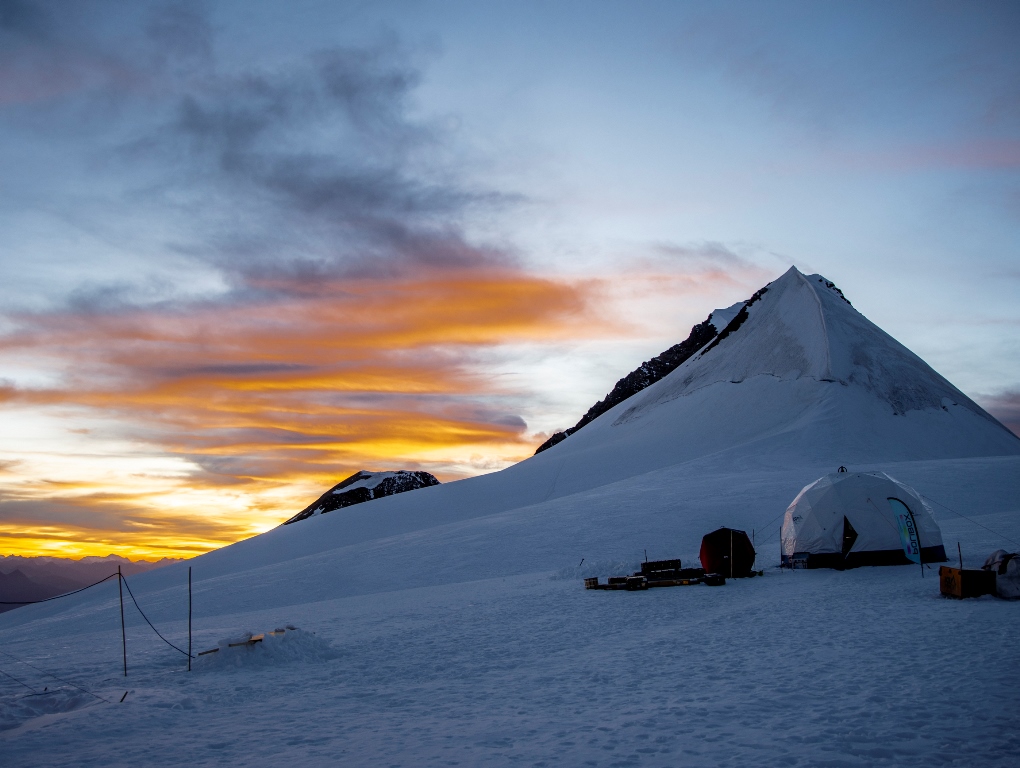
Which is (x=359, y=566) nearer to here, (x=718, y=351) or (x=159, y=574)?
(x=159, y=574)

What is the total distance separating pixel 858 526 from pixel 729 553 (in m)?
3.93

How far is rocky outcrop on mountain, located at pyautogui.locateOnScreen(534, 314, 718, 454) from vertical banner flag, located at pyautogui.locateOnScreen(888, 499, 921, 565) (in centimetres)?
11036

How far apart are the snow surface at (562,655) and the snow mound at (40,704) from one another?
0.08 metres

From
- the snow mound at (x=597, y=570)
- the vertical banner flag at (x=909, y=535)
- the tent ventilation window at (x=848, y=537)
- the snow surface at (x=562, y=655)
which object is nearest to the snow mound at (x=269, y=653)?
the snow surface at (x=562, y=655)

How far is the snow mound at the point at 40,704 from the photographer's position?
11836 millimetres

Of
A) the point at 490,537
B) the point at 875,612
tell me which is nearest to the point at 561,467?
the point at 490,537

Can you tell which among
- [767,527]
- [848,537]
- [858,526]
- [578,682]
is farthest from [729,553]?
[578,682]

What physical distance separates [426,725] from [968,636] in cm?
867

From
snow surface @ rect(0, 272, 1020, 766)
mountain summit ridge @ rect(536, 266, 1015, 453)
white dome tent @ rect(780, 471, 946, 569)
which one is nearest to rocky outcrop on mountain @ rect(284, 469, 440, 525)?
mountain summit ridge @ rect(536, 266, 1015, 453)

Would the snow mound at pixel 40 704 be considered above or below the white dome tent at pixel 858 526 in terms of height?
below

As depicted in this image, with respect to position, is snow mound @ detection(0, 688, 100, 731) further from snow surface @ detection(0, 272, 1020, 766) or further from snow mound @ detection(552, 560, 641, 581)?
snow mound @ detection(552, 560, 641, 581)

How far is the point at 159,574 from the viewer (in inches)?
1708

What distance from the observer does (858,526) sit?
906 inches

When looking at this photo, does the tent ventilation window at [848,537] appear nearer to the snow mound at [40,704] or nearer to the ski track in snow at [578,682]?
the ski track in snow at [578,682]
